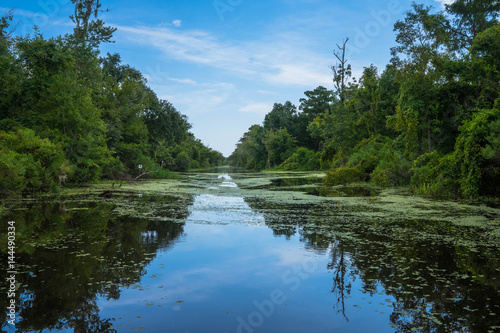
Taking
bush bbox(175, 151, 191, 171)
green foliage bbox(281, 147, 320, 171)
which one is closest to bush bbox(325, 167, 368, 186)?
green foliage bbox(281, 147, 320, 171)

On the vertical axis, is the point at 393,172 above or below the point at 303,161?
below

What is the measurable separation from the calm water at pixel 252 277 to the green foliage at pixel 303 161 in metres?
49.6

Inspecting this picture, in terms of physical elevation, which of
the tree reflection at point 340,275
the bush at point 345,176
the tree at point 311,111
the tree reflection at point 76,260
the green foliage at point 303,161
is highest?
the tree at point 311,111

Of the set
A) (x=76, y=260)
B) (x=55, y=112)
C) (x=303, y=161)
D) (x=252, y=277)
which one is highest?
(x=55, y=112)

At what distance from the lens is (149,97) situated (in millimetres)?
40781

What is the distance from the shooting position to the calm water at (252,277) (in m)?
3.91

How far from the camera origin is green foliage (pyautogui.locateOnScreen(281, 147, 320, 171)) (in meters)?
58.5

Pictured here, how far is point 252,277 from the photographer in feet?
17.6

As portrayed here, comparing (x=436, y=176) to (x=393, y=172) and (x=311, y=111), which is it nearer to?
(x=393, y=172)

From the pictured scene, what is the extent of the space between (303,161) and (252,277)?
189ft

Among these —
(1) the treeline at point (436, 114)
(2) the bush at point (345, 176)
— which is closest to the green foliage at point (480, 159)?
(1) the treeline at point (436, 114)

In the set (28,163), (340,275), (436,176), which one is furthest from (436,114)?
(28,163)

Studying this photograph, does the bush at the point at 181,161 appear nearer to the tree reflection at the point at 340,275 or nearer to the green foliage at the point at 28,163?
the green foliage at the point at 28,163

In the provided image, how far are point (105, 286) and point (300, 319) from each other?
268 cm
